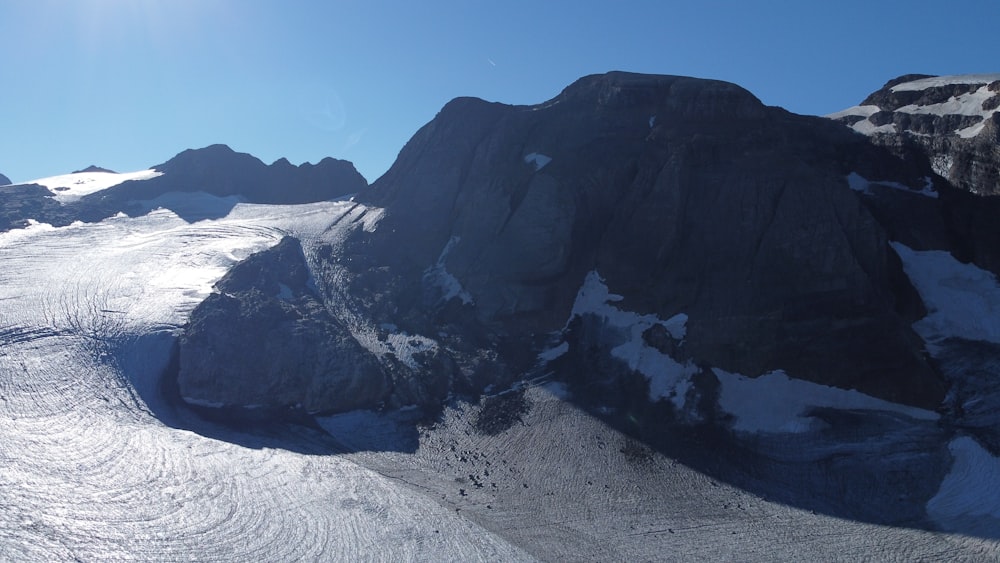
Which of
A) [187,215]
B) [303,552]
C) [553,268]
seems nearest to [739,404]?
[553,268]

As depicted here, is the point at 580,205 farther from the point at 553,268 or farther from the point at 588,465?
the point at 588,465

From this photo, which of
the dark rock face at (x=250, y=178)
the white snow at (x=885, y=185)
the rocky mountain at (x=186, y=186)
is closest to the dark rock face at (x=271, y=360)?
the rocky mountain at (x=186, y=186)

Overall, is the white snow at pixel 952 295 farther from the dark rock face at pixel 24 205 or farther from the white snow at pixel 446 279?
the dark rock face at pixel 24 205

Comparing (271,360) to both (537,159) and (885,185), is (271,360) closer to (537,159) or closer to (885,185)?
(537,159)

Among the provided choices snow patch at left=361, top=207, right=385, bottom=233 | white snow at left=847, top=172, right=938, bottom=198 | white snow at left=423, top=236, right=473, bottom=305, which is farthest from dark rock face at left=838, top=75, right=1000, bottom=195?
snow patch at left=361, top=207, right=385, bottom=233

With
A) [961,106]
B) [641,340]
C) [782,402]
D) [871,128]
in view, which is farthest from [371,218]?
[961,106]

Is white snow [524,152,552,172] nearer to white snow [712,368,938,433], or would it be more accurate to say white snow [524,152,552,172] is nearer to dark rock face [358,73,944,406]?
dark rock face [358,73,944,406]
